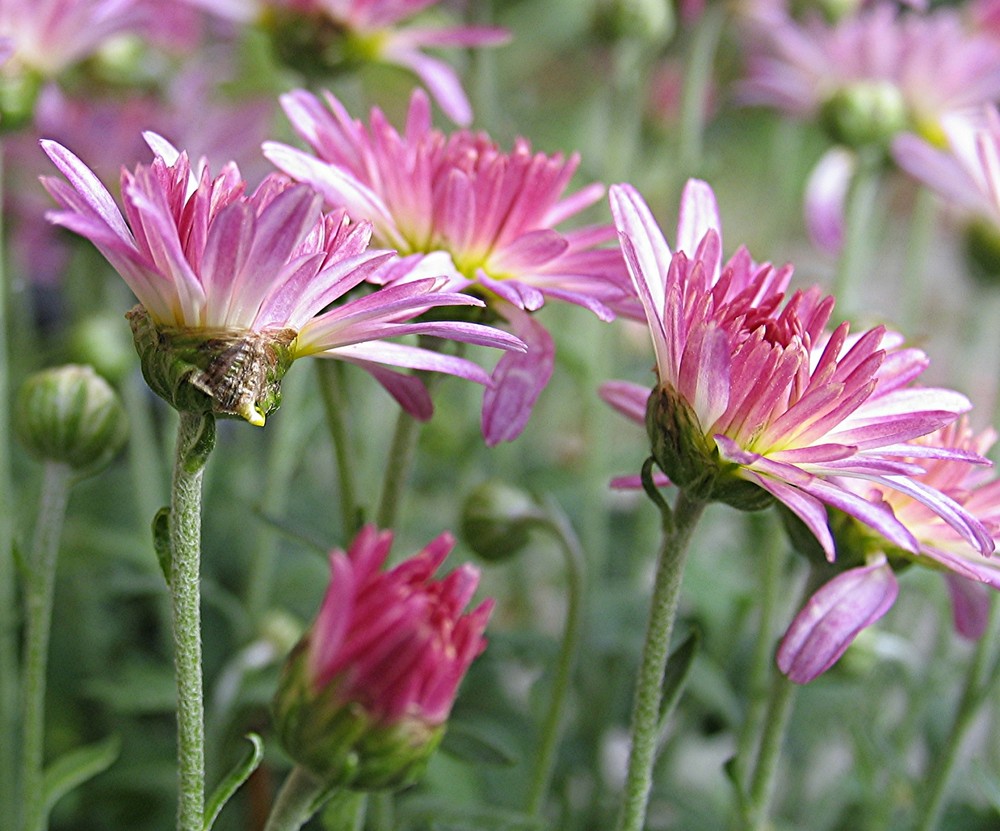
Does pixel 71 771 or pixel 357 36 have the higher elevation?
pixel 357 36

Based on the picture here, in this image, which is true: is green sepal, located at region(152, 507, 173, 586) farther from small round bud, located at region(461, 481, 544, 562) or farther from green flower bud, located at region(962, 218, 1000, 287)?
green flower bud, located at region(962, 218, 1000, 287)

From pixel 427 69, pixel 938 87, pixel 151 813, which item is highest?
pixel 938 87

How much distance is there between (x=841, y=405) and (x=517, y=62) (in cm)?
111

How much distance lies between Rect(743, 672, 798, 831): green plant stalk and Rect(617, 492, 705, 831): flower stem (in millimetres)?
64

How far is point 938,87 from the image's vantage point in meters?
0.76

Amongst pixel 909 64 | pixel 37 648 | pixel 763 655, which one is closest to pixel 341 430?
pixel 37 648

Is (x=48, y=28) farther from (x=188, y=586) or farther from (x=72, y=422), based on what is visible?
(x=188, y=586)

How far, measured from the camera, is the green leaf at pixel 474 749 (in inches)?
16.1

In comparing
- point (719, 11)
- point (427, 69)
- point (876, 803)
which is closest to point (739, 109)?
point (719, 11)

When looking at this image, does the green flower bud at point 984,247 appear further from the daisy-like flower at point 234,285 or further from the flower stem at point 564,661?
the daisy-like flower at point 234,285

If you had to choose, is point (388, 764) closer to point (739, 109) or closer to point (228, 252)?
point (228, 252)

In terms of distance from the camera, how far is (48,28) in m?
0.60

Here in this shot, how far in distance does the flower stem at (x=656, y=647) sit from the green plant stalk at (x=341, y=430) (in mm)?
127

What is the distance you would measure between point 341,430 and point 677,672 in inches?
6.1
